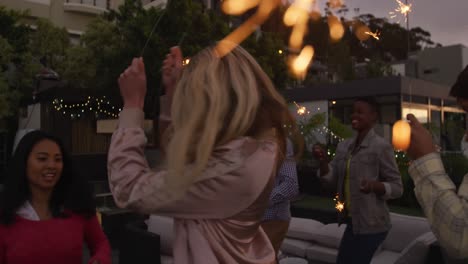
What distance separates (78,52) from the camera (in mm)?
15414

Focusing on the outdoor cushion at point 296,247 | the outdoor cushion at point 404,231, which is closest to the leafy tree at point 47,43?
the outdoor cushion at point 296,247

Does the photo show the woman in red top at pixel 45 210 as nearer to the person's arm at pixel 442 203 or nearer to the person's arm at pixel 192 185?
the person's arm at pixel 192 185

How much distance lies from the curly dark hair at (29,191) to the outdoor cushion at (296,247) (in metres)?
3.46

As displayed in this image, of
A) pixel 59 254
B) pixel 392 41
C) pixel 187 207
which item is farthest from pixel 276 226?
pixel 392 41

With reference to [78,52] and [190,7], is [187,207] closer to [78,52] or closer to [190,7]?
[190,7]

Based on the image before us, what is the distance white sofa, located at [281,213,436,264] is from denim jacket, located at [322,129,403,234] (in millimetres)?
1376

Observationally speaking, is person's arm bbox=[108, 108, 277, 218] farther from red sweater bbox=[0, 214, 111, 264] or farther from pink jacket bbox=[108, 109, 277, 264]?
red sweater bbox=[0, 214, 111, 264]

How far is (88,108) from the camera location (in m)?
16.3

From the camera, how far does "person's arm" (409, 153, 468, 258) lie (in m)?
1.23

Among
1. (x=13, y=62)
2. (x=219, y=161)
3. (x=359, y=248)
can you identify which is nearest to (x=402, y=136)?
(x=219, y=161)

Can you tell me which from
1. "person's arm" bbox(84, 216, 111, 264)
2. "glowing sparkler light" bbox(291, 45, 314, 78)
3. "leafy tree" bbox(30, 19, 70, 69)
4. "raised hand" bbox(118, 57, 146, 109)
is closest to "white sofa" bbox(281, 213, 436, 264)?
"glowing sparkler light" bbox(291, 45, 314, 78)

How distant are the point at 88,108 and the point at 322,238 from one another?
12880 millimetres

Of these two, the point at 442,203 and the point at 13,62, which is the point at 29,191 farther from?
the point at 13,62

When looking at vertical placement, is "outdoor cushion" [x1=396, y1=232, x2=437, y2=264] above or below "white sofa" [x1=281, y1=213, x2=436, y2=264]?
above
